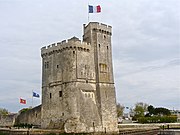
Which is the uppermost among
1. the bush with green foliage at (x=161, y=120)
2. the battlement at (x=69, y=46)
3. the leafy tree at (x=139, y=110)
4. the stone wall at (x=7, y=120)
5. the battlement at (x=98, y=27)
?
the battlement at (x=98, y=27)

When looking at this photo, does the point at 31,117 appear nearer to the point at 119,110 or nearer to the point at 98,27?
the point at 98,27

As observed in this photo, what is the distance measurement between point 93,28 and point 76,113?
522 inches

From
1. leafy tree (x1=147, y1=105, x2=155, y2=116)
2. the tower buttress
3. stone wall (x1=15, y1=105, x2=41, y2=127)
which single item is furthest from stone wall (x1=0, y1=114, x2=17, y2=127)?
leafy tree (x1=147, y1=105, x2=155, y2=116)

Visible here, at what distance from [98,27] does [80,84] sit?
9559 mm

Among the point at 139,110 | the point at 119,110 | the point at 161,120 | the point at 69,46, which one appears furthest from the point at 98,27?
the point at 139,110

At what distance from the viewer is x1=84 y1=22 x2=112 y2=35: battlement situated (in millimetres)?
39938

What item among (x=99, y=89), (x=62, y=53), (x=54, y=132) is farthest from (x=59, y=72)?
(x=54, y=132)

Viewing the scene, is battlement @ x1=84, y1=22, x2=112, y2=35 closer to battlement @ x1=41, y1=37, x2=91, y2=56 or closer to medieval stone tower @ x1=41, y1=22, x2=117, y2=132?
medieval stone tower @ x1=41, y1=22, x2=117, y2=132

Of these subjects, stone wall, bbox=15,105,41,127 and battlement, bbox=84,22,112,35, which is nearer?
battlement, bbox=84,22,112,35

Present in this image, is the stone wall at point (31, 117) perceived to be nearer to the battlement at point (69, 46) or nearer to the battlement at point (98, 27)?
the battlement at point (69, 46)

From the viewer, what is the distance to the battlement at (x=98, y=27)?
39.9 meters

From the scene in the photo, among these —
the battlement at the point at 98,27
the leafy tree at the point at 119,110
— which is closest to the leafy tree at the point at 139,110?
the leafy tree at the point at 119,110

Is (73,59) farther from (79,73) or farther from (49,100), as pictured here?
(49,100)

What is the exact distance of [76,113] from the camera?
35.6m
